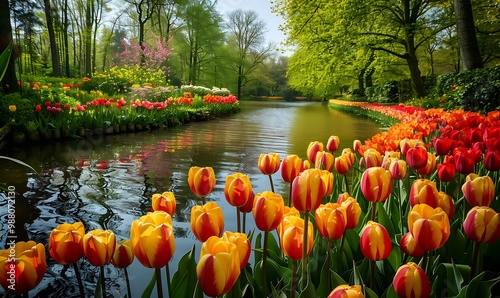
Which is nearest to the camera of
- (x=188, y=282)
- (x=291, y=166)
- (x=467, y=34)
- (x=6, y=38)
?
(x=188, y=282)

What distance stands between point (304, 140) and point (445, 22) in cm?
1364

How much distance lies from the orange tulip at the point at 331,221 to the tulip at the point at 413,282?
22 cm

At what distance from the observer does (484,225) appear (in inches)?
40.8

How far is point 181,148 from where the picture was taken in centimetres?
623

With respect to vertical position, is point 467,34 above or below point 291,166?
above

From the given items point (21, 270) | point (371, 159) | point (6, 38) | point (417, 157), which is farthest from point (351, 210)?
point (6, 38)

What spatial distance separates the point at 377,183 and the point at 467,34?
10350 mm

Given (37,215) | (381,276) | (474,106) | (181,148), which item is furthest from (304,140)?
(381,276)

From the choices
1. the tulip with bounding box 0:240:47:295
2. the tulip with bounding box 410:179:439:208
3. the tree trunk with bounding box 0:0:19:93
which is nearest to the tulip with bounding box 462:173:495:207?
the tulip with bounding box 410:179:439:208

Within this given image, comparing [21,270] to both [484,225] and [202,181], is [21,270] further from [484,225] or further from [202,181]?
[484,225]

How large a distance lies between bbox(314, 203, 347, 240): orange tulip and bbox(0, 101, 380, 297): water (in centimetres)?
88

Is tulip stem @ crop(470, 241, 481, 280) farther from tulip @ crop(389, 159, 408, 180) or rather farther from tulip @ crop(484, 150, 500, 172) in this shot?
tulip @ crop(484, 150, 500, 172)

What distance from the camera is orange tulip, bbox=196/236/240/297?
79 centimetres

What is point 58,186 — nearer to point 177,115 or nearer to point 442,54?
point 177,115
